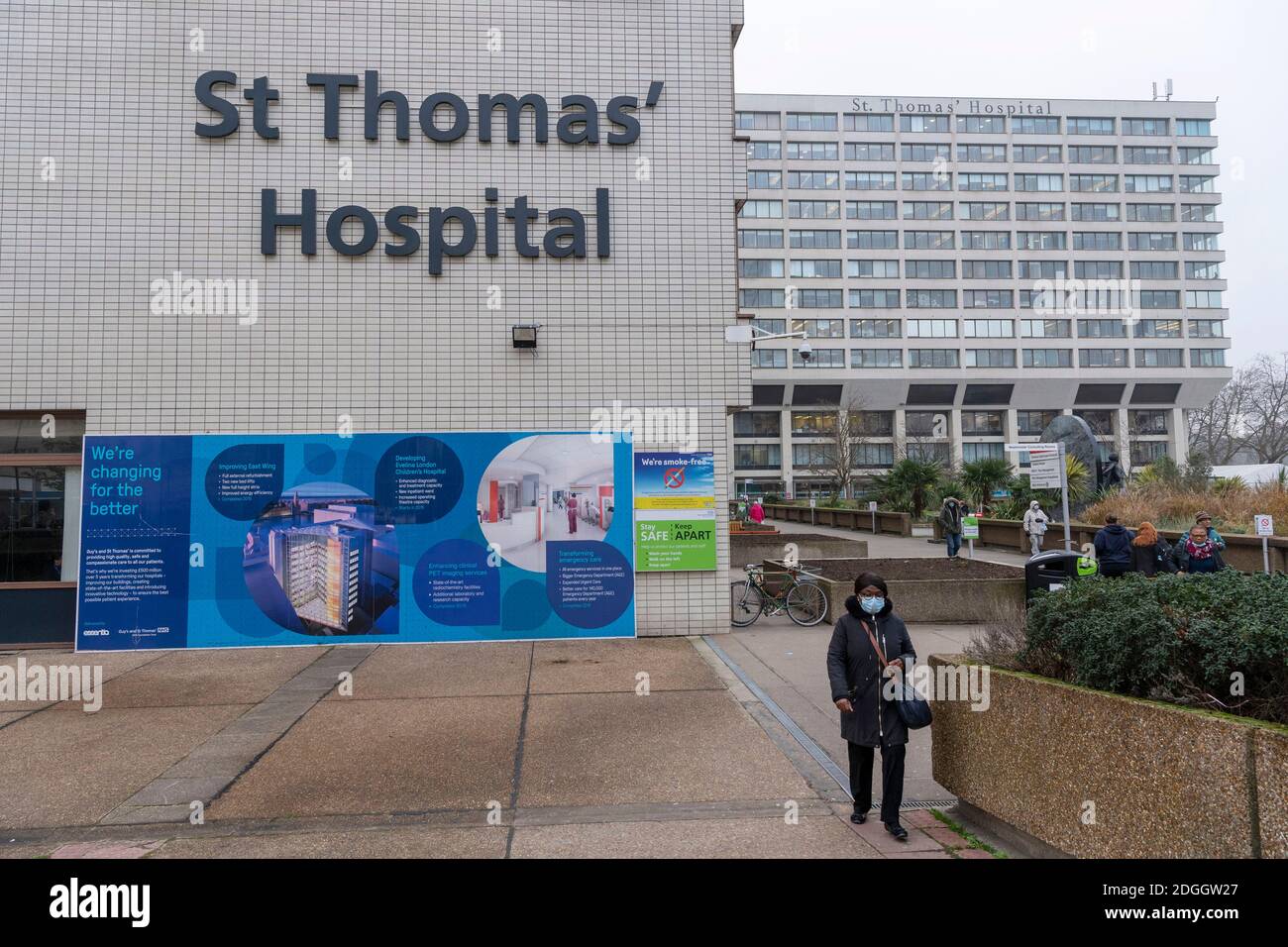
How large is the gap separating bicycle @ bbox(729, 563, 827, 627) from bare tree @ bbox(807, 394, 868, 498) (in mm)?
36875

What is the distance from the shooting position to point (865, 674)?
197 inches

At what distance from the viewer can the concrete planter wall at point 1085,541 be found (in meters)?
15.4

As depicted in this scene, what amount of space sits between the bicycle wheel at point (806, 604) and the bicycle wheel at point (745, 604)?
509 millimetres

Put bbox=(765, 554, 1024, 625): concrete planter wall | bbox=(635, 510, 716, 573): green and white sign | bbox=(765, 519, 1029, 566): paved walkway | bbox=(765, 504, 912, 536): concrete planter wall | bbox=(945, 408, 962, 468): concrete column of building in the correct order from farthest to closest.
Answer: bbox=(945, 408, 962, 468): concrete column of building, bbox=(765, 504, 912, 536): concrete planter wall, bbox=(765, 519, 1029, 566): paved walkway, bbox=(765, 554, 1024, 625): concrete planter wall, bbox=(635, 510, 716, 573): green and white sign

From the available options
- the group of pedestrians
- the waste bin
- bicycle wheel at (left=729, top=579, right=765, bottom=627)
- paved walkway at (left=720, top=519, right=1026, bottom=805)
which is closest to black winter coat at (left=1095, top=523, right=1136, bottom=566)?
the group of pedestrians

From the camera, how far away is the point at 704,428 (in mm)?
11820

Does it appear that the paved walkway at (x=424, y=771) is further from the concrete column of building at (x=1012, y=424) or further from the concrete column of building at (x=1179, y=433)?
the concrete column of building at (x=1179, y=433)

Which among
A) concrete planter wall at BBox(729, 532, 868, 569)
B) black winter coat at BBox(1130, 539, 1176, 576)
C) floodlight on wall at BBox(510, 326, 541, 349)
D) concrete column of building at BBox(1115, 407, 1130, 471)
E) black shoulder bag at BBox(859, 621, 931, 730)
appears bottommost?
concrete planter wall at BBox(729, 532, 868, 569)

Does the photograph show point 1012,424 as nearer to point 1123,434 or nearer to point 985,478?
point 1123,434

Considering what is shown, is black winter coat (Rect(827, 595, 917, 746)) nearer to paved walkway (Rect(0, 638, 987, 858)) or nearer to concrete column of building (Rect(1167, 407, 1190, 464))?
paved walkway (Rect(0, 638, 987, 858))

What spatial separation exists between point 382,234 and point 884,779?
1016 centimetres

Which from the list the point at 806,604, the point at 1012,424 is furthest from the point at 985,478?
the point at 1012,424

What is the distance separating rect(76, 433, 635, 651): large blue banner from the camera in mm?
10914

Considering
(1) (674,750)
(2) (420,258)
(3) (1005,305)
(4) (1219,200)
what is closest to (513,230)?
(2) (420,258)
